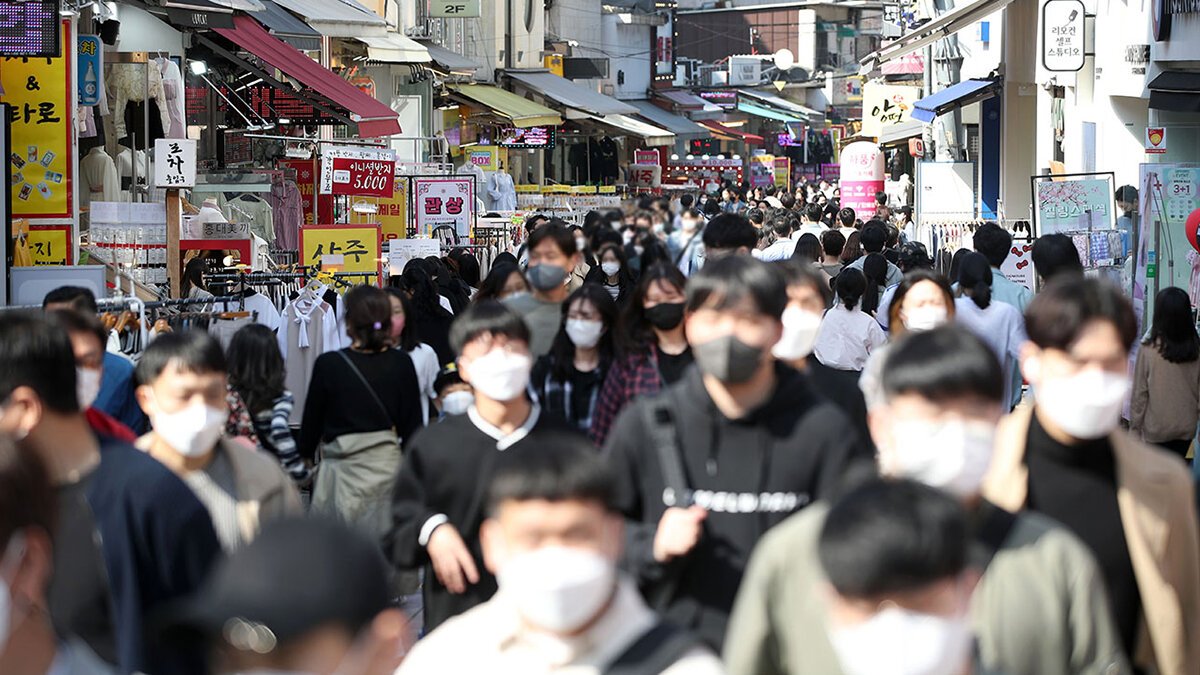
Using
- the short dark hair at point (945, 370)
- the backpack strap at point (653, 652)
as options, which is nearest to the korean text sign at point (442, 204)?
the short dark hair at point (945, 370)

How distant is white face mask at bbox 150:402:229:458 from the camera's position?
14.1ft

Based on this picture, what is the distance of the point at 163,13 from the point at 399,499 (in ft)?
33.4

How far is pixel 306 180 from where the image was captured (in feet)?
59.8

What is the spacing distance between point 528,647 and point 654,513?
4.18ft

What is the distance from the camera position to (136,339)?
27.4 feet

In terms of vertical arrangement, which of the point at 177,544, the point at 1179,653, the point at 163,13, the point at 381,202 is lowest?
the point at 1179,653

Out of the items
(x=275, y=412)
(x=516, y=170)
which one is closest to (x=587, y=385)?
(x=275, y=412)

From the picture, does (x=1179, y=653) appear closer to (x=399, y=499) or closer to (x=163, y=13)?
(x=399, y=499)

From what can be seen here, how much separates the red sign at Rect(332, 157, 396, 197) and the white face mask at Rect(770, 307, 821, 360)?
34.3 ft

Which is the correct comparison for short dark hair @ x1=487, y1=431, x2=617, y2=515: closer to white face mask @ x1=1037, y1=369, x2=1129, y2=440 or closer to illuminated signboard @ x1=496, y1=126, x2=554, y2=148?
white face mask @ x1=1037, y1=369, x2=1129, y2=440

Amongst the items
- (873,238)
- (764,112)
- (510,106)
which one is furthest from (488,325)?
(764,112)

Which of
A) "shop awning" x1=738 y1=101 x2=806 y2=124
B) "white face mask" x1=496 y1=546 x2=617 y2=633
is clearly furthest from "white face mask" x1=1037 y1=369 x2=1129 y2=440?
"shop awning" x1=738 y1=101 x2=806 y2=124

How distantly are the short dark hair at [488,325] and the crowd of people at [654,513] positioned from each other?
16mm

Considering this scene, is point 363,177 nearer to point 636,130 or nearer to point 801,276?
point 801,276
